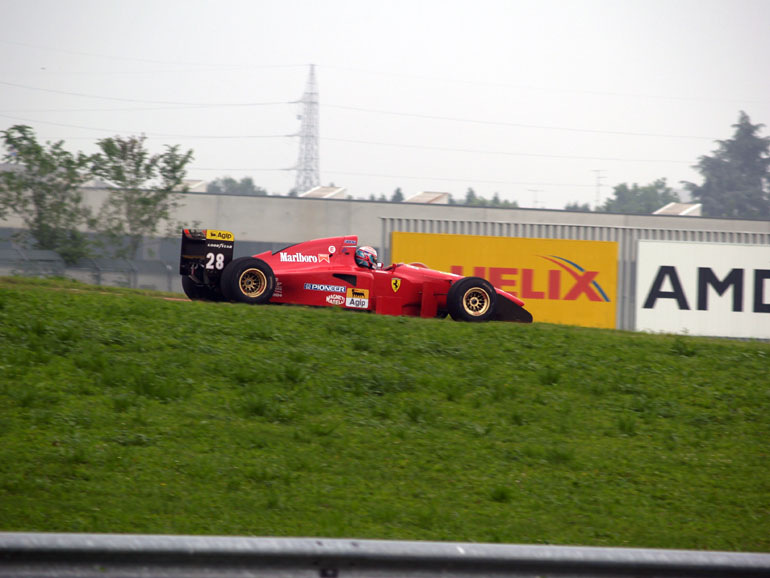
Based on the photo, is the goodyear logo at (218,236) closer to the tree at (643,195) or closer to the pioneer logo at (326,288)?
the pioneer logo at (326,288)

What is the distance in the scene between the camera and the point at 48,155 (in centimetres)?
2500

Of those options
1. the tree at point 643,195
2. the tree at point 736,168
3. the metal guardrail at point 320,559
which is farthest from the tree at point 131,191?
the tree at point 643,195

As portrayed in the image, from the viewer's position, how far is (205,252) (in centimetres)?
1252

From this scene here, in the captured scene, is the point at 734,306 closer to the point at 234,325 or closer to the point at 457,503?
the point at 234,325

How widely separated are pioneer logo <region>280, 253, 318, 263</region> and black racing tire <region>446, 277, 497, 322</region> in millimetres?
2354

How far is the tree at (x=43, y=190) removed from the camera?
24.4 m

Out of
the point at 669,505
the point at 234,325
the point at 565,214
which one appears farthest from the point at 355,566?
the point at 565,214

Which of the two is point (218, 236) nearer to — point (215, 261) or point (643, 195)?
point (215, 261)

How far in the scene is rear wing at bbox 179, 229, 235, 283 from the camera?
1249cm

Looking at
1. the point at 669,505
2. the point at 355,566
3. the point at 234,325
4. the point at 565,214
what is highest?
the point at 565,214

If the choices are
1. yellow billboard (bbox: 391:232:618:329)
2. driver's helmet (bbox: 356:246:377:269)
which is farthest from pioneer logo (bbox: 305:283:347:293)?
yellow billboard (bbox: 391:232:618:329)

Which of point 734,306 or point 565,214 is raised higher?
point 565,214

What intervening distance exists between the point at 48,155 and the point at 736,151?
96357mm

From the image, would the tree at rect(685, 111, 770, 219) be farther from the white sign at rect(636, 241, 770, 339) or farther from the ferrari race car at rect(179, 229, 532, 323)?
the ferrari race car at rect(179, 229, 532, 323)
